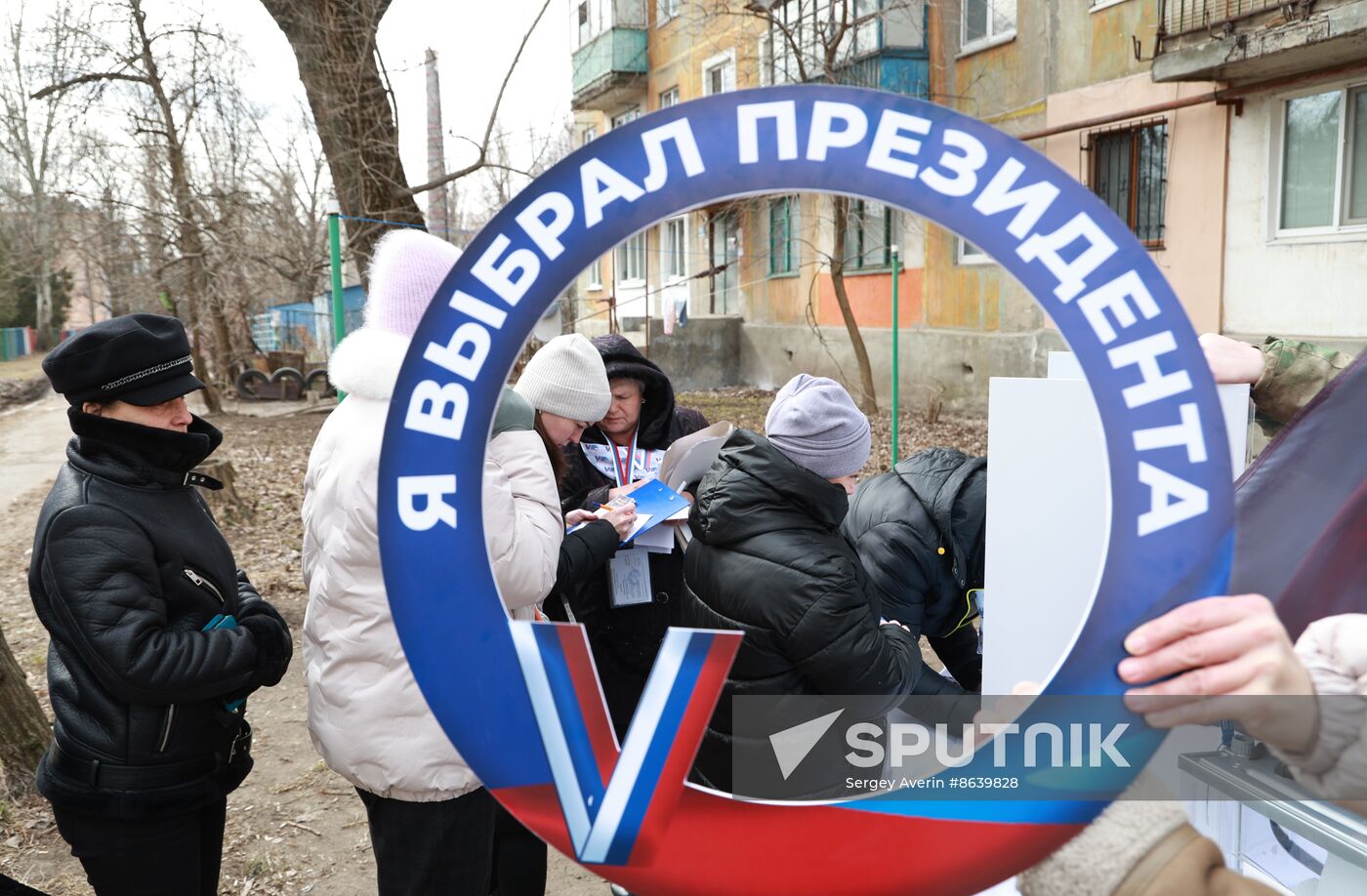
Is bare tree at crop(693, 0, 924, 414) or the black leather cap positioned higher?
bare tree at crop(693, 0, 924, 414)

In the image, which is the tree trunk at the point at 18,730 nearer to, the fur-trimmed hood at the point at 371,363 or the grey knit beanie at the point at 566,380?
the grey knit beanie at the point at 566,380

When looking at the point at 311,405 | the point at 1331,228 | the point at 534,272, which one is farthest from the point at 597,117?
the point at 534,272

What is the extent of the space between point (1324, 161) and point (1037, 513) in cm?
854

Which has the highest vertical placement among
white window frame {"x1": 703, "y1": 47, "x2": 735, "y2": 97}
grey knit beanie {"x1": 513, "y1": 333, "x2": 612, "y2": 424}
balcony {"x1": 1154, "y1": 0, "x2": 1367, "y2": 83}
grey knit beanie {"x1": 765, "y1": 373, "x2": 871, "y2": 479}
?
white window frame {"x1": 703, "y1": 47, "x2": 735, "y2": 97}

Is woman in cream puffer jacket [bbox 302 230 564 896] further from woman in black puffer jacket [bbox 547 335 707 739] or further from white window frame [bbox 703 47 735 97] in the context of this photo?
white window frame [bbox 703 47 735 97]

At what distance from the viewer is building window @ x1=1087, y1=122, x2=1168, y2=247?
1088 cm

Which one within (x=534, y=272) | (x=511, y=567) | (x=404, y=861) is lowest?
(x=404, y=861)

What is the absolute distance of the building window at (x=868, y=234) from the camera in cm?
1388

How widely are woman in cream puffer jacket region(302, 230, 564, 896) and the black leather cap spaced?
0.39 m

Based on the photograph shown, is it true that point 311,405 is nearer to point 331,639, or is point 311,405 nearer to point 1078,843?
point 331,639

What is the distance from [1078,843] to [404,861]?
151 centimetres

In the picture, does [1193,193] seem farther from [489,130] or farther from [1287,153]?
[489,130]

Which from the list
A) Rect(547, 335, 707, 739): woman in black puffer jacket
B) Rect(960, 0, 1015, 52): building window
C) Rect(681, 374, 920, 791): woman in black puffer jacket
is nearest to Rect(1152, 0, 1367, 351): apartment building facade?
Rect(960, 0, 1015, 52): building window

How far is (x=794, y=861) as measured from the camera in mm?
1176
